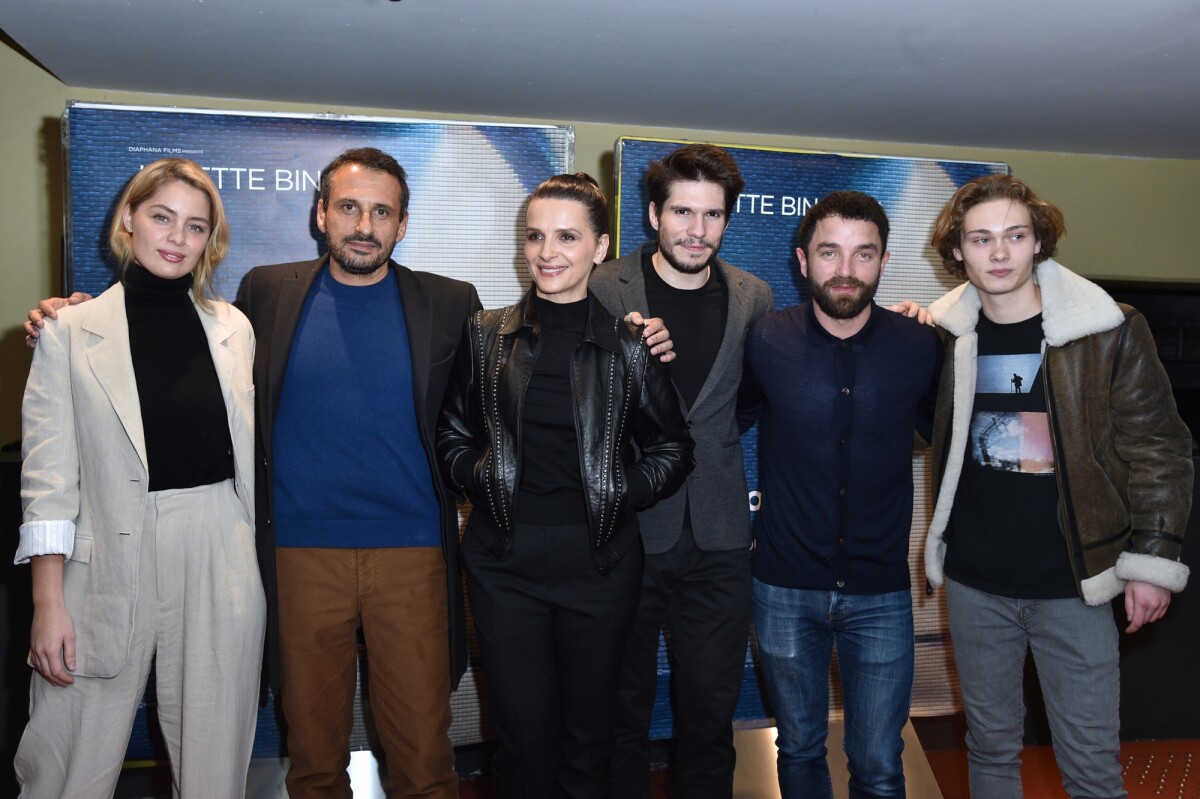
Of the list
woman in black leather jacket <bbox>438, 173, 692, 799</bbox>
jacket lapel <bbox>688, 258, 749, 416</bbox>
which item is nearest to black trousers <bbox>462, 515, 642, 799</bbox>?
woman in black leather jacket <bbox>438, 173, 692, 799</bbox>

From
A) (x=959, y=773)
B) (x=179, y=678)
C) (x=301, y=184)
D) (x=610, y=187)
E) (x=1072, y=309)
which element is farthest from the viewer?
(x=610, y=187)

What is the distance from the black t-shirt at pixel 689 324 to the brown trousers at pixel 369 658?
86 centimetres

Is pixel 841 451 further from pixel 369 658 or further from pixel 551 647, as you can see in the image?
pixel 369 658

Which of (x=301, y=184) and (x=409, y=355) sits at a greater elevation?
(x=301, y=184)

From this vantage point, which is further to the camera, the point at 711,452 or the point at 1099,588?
the point at 711,452

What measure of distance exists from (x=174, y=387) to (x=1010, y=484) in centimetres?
215

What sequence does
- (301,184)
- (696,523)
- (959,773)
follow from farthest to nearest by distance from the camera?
(959,773) < (301,184) < (696,523)

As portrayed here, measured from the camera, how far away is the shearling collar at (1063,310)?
88.1 inches

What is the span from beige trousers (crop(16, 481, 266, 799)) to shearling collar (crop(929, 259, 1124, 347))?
1989mm

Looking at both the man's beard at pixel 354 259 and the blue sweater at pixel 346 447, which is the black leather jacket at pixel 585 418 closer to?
the blue sweater at pixel 346 447

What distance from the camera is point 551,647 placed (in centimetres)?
Result: 223

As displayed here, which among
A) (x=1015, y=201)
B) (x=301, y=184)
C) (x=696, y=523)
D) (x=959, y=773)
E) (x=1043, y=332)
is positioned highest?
(x=301, y=184)

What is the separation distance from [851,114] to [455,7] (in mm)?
2217

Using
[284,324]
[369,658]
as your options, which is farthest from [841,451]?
[284,324]
